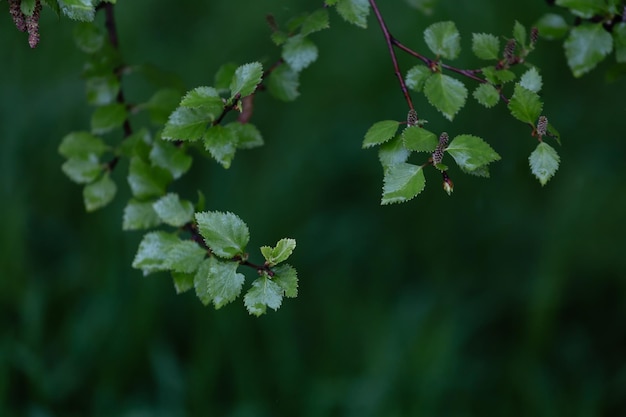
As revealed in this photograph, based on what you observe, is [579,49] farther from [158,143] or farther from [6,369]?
[6,369]

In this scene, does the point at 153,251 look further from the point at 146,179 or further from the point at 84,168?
the point at 84,168

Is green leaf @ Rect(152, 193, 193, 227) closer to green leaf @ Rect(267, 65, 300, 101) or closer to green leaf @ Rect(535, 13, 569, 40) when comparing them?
green leaf @ Rect(267, 65, 300, 101)

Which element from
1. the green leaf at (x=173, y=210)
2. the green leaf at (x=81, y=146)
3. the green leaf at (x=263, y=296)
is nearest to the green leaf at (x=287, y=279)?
the green leaf at (x=263, y=296)

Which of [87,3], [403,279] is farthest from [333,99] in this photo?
[87,3]

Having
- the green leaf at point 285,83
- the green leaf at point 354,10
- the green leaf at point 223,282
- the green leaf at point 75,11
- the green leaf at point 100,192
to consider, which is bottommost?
the green leaf at point 100,192

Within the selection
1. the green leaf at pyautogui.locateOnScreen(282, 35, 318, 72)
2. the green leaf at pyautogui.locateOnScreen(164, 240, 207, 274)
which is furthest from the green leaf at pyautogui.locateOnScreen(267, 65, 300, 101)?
the green leaf at pyautogui.locateOnScreen(164, 240, 207, 274)

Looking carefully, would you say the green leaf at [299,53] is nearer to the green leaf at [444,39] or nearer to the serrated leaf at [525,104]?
the green leaf at [444,39]
